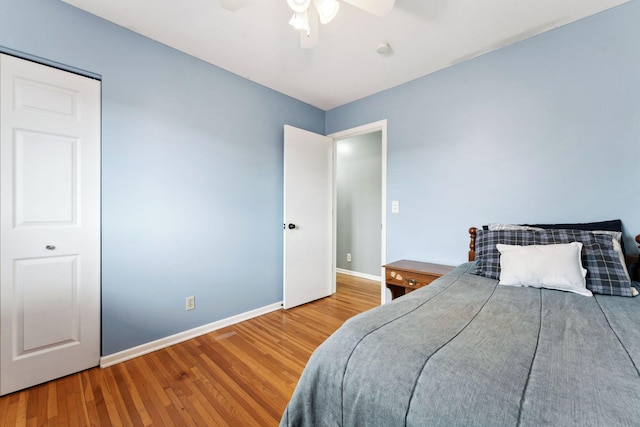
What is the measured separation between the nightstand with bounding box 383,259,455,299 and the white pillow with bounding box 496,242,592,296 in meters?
0.59

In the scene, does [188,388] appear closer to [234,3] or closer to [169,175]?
[169,175]

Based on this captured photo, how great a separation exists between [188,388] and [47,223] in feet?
4.53

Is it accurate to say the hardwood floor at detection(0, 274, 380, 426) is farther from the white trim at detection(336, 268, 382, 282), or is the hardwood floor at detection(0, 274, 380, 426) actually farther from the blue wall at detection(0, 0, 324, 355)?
the white trim at detection(336, 268, 382, 282)

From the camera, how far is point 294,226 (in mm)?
2934

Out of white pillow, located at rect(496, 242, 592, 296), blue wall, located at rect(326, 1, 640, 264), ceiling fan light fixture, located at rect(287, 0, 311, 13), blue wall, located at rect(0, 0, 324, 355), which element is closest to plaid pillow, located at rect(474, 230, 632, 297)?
white pillow, located at rect(496, 242, 592, 296)

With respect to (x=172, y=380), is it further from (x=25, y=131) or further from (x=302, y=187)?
(x=302, y=187)

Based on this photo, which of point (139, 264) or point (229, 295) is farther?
point (229, 295)

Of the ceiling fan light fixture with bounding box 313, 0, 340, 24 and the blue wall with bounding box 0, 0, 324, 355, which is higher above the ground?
the ceiling fan light fixture with bounding box 313, 0, 340, 24

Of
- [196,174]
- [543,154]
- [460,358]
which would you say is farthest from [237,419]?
[543,154]

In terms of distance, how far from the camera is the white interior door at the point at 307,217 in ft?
9.49

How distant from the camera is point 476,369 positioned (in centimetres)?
69


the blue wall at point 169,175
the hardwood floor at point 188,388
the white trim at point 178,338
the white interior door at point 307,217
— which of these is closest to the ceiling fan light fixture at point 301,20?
the blue wall at point 169,175

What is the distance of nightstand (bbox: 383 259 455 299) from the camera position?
213cm

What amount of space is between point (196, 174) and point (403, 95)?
222 cm
